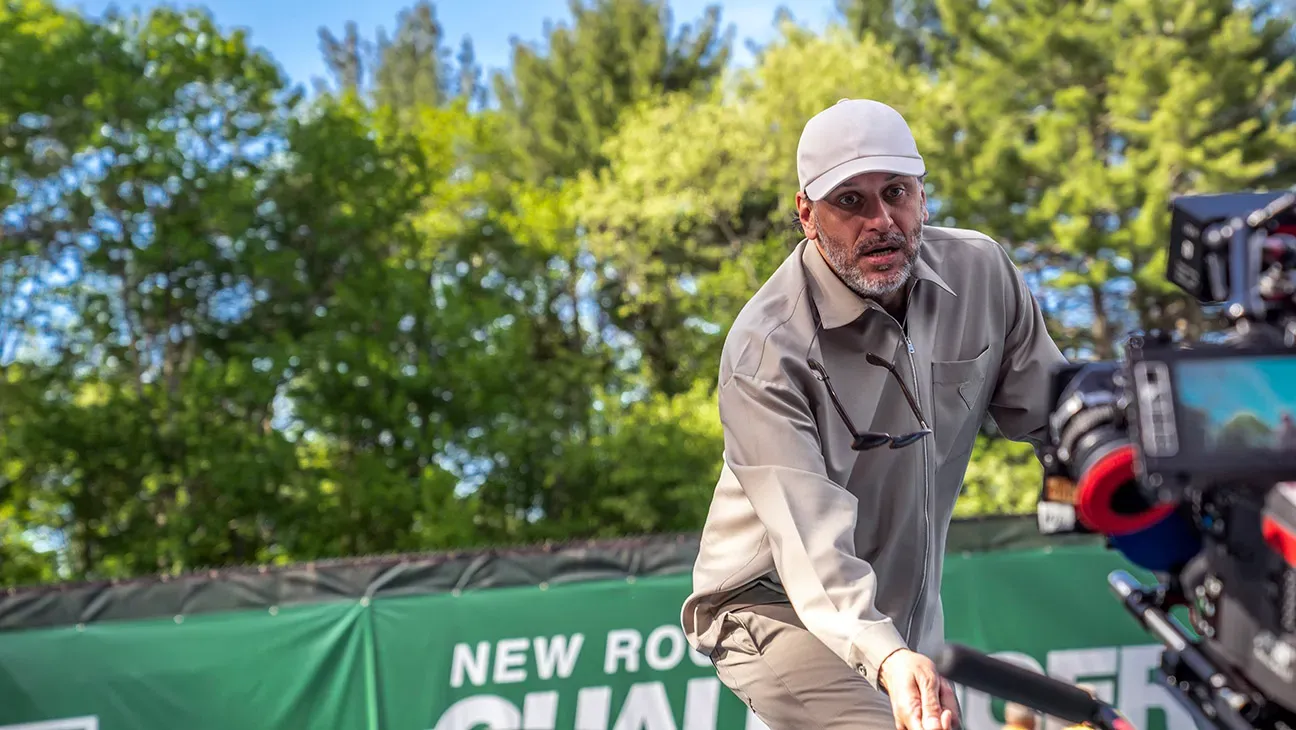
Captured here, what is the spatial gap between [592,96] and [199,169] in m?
12.6

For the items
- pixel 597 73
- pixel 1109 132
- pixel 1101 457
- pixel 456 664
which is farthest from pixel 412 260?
pixel 1101 457

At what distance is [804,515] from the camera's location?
8.13 feet

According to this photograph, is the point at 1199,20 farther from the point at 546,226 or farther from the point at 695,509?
the point at 546,226

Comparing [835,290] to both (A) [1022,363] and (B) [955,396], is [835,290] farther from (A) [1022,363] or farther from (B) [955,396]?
(A) [1022,363]

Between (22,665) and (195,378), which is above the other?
(195,378)

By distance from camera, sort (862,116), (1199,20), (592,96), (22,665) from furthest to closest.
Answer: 1. (592,96)
2. (1199,20)
3. (22,665)
4. (862,116)

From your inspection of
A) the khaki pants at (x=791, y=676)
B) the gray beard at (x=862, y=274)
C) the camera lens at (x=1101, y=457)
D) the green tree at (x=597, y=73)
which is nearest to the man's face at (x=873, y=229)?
the gray beard at (x=862, y=274)

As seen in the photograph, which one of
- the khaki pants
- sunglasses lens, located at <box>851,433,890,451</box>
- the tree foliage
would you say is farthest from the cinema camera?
the tree foliage

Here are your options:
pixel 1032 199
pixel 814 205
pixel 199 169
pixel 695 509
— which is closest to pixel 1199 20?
pixel 1032 199

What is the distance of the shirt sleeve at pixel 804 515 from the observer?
2322mm

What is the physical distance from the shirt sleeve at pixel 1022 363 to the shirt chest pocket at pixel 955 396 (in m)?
0.08

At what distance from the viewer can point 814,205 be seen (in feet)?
8.82

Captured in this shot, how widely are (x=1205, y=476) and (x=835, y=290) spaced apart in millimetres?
1376

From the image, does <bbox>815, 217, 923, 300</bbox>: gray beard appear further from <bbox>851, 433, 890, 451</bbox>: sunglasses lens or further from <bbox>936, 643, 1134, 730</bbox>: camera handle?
<bbox>936, 643, 1134, 730</bbox>: camera handle
